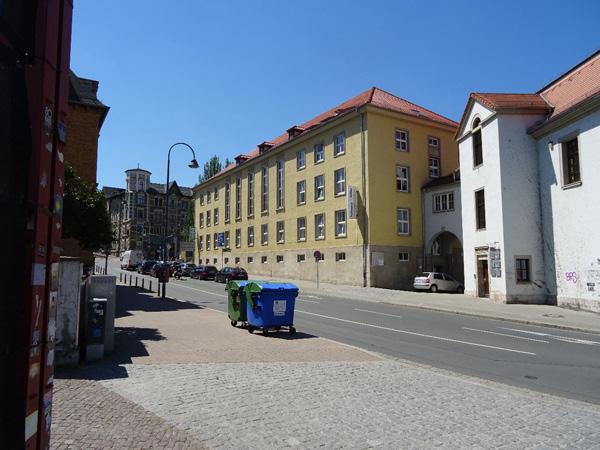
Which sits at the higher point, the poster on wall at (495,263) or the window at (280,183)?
the window at (280,183)

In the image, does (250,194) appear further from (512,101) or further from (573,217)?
(573,217)

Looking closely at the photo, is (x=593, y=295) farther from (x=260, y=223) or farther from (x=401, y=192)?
(x=260, y=223)

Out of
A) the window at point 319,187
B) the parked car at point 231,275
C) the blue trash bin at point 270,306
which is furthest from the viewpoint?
the window at point 319,187

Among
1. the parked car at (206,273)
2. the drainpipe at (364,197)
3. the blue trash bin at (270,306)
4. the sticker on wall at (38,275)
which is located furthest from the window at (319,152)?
the sticker on wall at (38,275)

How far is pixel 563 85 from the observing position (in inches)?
974

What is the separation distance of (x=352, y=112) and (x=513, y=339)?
2581 centimetres

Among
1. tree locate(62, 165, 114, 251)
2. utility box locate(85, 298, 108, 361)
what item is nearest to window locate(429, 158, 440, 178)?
tree locate(62, 165, 114, 251)

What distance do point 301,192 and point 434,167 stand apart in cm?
1180

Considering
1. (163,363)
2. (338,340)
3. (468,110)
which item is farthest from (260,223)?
(163,363)

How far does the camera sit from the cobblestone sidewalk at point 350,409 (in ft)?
15.7

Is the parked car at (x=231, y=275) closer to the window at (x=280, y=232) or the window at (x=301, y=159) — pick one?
the window at (x=280, y=232)

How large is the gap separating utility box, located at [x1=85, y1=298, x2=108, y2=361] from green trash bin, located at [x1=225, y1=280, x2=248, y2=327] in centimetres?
492

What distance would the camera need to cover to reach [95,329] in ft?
27.4

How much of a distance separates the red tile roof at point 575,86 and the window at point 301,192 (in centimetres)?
2152
